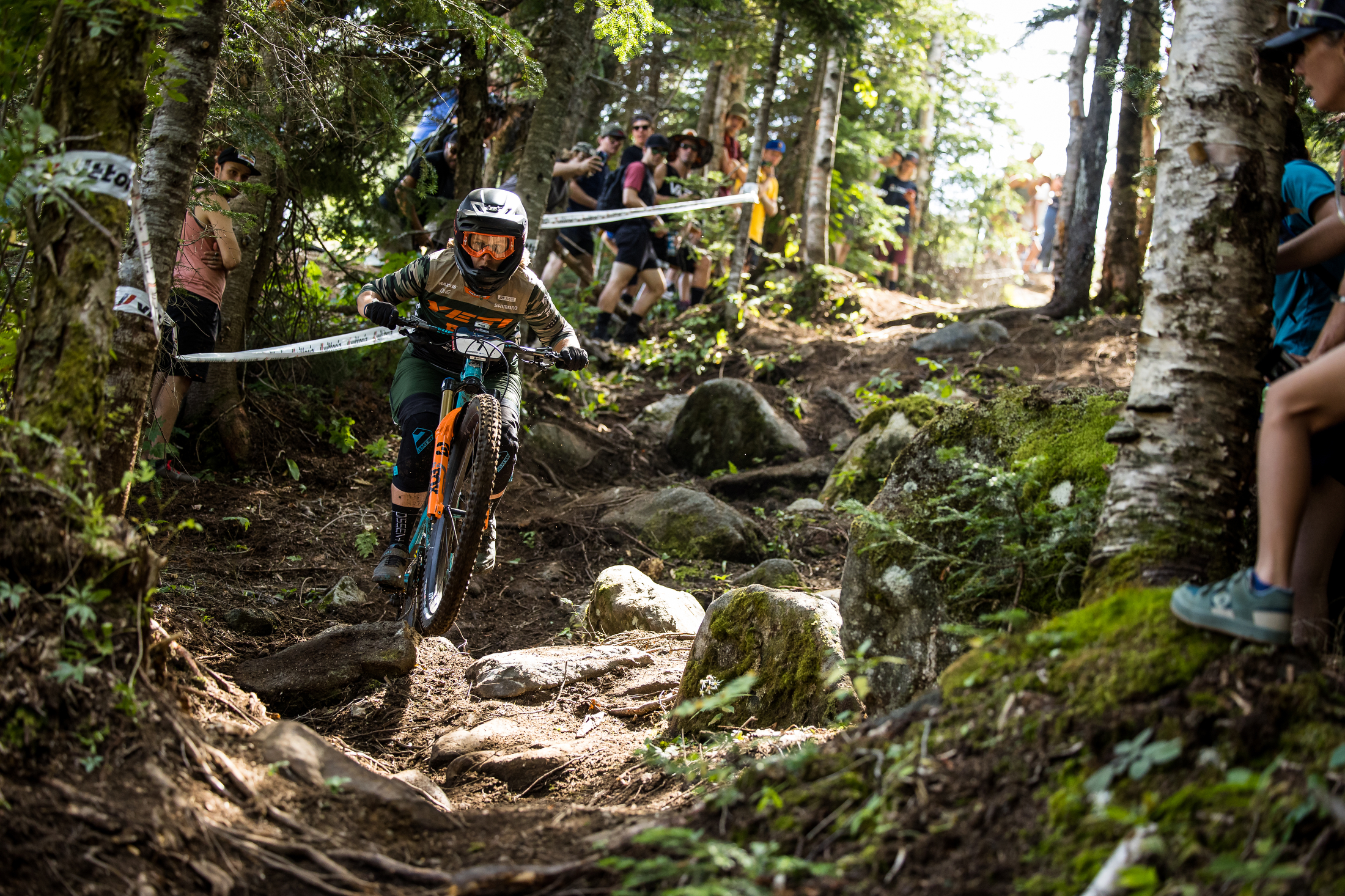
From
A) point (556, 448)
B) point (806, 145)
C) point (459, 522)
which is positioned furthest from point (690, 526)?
point (806, 145)

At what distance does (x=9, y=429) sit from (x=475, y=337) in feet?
8.89

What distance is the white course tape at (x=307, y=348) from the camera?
6906mm

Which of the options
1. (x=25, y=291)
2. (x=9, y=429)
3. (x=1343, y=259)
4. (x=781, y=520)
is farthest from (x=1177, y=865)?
(x=781, y=520)

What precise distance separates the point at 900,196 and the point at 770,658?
44.7 feet

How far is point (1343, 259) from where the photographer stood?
3086 millimetres

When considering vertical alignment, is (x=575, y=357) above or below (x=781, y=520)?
above

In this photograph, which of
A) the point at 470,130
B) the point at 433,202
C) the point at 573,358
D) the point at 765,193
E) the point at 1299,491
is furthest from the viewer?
the point at 765,193

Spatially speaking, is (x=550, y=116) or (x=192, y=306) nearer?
(x=192, y=306)

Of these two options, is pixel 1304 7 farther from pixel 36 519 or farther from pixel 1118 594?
pixel 36 519

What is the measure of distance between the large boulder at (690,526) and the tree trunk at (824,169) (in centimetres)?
699

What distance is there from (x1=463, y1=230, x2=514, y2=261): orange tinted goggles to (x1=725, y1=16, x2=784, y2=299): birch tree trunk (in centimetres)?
727

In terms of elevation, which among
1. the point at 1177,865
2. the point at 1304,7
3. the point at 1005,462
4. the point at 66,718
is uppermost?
the point at 1304,7

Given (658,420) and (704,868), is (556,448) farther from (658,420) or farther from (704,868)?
(704,868)

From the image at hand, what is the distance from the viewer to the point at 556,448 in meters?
9.07
